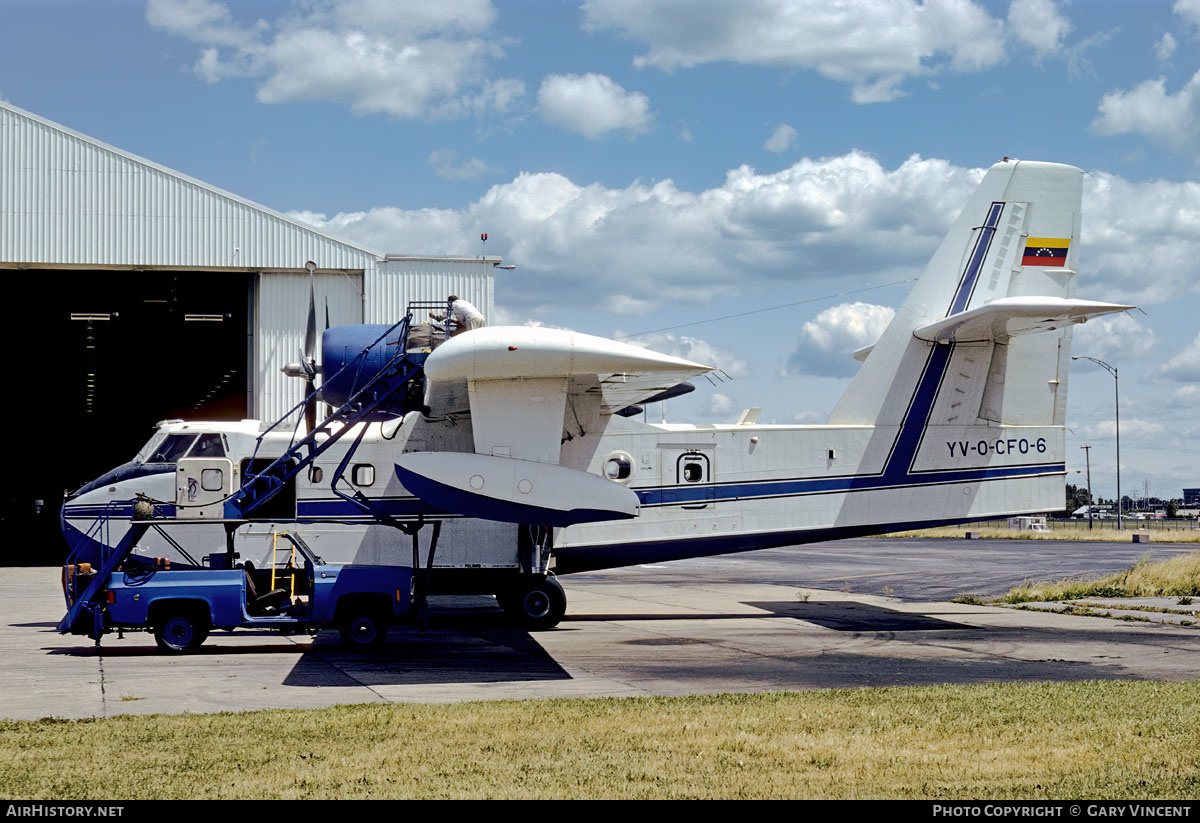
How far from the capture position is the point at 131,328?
124ft

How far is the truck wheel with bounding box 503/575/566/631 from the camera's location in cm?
1817

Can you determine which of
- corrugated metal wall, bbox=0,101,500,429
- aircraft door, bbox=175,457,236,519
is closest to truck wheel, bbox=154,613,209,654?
aircraft door, bbox=175,457,236,519

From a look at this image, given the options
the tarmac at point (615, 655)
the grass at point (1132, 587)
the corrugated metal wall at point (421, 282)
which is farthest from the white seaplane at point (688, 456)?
the corrugated metal wall at point (421, 282)

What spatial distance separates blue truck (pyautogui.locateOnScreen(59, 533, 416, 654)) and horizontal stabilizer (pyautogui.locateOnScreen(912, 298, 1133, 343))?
945 cm

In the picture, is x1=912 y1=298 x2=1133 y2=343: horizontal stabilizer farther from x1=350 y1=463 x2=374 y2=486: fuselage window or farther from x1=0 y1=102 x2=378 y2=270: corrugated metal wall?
x1=0 y1=102 x2=378 y2=270: corrugated metal wall

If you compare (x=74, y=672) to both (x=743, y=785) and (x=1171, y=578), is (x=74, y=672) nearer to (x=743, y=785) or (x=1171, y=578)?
(x=743, y=785)

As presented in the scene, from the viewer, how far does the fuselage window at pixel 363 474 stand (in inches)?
701

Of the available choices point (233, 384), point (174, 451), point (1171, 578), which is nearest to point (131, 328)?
point (233, 384)

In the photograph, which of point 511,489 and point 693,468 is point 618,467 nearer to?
point 693,468

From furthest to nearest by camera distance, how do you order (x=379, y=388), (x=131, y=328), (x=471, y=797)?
1. (x=131, y=328)
2. (x=379, y=388)
3. (x=471, y=797)

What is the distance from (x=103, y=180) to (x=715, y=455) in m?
19.1

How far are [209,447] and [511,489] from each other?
19.8ft

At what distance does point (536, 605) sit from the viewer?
1819 centimetres

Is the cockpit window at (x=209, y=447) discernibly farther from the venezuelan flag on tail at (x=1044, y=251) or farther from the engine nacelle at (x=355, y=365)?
the venezuelan flag on tail at (x=1044, y=251)
